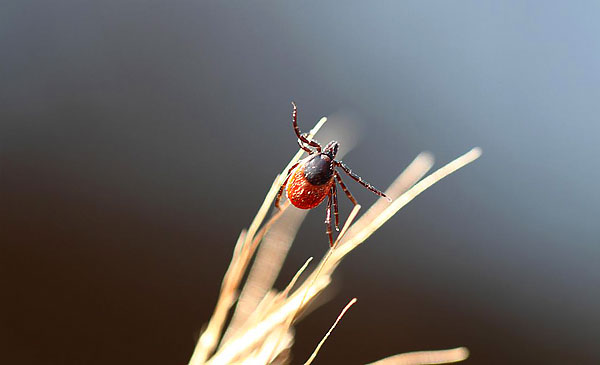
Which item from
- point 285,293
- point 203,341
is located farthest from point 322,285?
point 203,341

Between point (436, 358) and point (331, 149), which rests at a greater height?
point (331, 149)

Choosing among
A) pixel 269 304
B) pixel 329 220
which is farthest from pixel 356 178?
pixel 269 304

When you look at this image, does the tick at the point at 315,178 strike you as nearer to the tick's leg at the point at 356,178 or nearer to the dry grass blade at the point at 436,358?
the tick's leg at the point at 356,178

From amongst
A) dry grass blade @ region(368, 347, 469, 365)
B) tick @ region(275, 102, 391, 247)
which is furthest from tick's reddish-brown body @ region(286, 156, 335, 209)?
dry grass blade @ region(368, 347, 469, 365)

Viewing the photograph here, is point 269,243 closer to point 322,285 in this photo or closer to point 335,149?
point 322,285

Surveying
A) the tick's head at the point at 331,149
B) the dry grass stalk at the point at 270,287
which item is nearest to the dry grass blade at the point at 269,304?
the dry grass stalk at the point at 270,287

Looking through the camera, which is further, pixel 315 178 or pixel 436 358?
pixel 315 178

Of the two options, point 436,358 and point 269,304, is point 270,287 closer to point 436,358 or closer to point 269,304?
point 269,304
